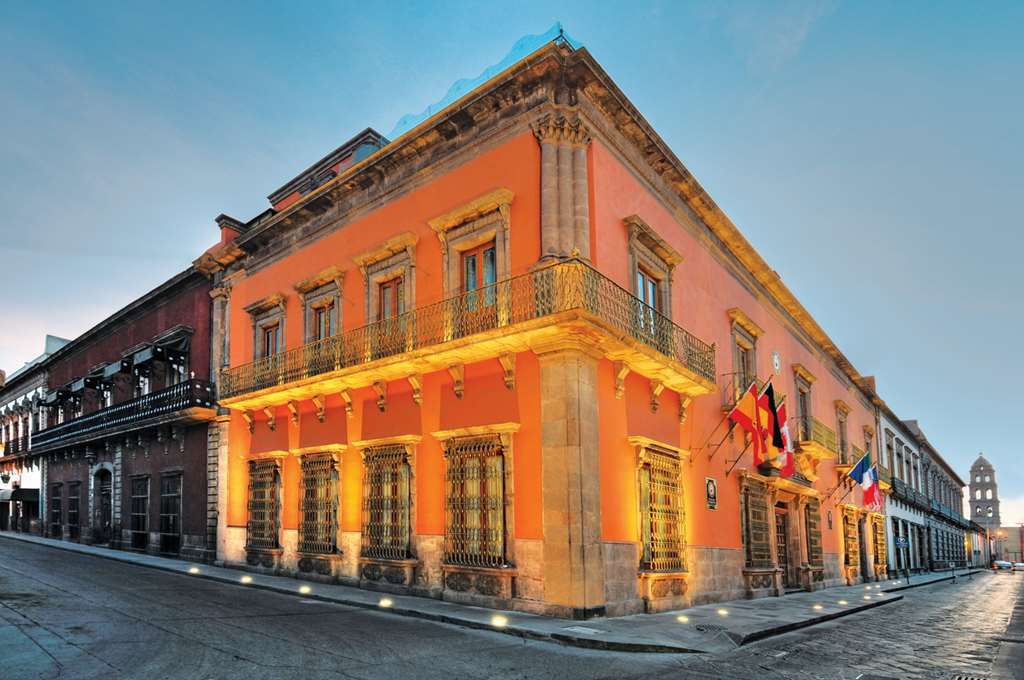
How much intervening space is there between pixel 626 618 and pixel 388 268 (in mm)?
8805

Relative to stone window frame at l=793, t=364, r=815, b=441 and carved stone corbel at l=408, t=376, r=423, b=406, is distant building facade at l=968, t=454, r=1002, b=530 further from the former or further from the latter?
carved stone corbel at l=408, t=376, r=423, b=406

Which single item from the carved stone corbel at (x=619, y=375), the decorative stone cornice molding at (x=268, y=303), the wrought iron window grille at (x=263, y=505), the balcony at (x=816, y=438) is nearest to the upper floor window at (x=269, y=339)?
the decorative stone cornice molding at (x=268, y=303)

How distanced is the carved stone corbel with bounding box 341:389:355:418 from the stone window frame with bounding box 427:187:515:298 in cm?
374

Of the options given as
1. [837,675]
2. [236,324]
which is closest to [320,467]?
[236,324]

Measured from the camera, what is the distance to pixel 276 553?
17.7 meters

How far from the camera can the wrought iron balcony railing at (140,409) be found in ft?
68.4

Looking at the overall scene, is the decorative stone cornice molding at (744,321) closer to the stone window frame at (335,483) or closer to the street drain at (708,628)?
the street drain at (708,628)

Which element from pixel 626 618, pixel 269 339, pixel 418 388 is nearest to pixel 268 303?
pixel 269 339

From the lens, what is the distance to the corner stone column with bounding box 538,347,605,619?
1145cm

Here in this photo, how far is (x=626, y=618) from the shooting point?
11.9 meters

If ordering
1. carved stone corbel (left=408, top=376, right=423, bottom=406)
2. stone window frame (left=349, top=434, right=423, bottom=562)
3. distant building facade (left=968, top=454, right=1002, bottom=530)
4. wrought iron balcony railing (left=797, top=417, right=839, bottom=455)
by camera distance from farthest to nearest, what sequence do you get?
1. distant building facade (left=968, top=454, right=1002, bottom=530)
2. wrought iron balcony railing (left=797, top=417, right=839, bottom=455)
3. carved stone corbel (left=408, top=376, right=423, bottom=406)
4. stone window frame (left=349, top=434, right=423, bottom=562)

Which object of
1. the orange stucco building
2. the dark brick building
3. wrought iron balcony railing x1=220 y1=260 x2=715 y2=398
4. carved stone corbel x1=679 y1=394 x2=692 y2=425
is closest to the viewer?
wrought iron balcony railing x1=220 y1=260 x2=715 y2=398

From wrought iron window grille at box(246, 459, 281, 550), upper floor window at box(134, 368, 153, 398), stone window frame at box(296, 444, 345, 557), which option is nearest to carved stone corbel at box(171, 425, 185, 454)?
upper floor window at box(134, 368, 153, 398)

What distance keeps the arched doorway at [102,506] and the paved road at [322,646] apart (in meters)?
12.4
